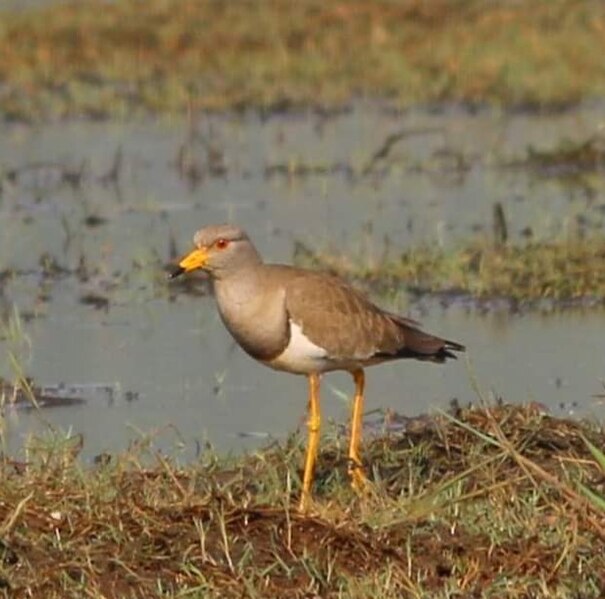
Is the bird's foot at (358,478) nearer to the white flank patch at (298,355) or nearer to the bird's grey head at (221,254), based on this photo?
the white flank patch at (298,355)

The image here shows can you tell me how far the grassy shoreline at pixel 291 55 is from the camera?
628 inches

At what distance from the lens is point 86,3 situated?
18.5 m

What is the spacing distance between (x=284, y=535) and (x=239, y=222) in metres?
6.27

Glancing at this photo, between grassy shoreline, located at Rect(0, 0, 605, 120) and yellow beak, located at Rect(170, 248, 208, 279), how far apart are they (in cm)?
861

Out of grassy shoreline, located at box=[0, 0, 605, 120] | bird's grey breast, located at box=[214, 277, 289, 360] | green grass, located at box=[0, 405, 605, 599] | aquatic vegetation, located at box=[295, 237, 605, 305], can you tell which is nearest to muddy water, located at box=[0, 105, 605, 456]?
aquatic vegetation, located at box=[295, 237, 605, 305]

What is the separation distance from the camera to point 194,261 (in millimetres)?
6918

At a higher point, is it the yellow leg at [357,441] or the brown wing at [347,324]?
the brown wing at [347,324]

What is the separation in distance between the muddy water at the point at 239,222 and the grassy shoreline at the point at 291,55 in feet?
1.77

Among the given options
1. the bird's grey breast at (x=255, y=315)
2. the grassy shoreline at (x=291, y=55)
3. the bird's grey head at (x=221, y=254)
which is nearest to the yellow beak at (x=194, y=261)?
the bird's grey head at (x=221, y=254)

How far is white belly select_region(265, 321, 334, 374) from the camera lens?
269 inches

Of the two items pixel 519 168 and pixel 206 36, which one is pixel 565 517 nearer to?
pixel 519 168

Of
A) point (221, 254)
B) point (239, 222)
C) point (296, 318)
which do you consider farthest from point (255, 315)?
point (239, 222)

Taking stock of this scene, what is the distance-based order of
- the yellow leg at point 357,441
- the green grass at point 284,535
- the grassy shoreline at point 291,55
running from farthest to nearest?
the grassy shoreline at point 291,55, the yellow leg at point 357,441, the green grass at point 284,535

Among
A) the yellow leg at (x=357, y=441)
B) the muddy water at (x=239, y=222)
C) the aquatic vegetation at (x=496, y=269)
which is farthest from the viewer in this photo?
the aquatic vegetation at (x=496, y=269)
